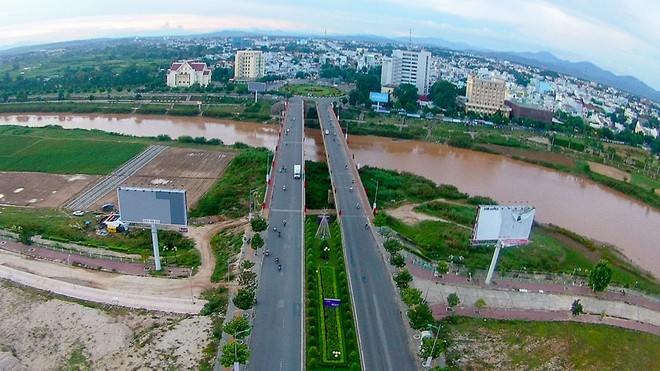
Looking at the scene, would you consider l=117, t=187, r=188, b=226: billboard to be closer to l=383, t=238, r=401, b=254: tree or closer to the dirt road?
the dirt road

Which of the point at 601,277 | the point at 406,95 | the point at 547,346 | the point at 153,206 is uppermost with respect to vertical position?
the point at 406,95

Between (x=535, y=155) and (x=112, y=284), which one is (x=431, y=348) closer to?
(x=112, y=284)

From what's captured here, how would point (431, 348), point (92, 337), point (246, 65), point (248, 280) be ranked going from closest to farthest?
point (431, 348)
point (92, 337)
point (248, 280)
point (246, 65)

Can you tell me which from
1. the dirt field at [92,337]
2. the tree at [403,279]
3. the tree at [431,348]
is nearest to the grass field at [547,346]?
the tree at [431,348]

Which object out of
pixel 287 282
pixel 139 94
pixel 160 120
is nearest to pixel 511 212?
pixel 287 282

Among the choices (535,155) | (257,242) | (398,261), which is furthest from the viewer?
(535,155)

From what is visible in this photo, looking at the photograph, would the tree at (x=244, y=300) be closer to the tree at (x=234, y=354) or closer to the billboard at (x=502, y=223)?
the tree at (x=234, y=354)

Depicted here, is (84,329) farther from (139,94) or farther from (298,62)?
(298,62)

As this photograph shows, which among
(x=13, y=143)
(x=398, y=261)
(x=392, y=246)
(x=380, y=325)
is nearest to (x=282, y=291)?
(x=380, y=325)
